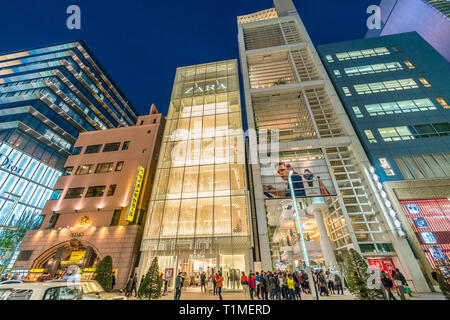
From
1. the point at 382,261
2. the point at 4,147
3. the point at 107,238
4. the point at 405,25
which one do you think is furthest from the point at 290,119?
the point at 4,147

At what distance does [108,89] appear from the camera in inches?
2721

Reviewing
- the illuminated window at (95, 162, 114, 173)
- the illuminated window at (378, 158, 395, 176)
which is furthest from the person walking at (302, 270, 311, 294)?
the illuminated window at (95, 162, 114, 173)

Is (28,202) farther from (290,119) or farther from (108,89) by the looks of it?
(290,119)

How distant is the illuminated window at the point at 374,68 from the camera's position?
2967cm

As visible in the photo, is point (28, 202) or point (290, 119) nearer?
point (290, 119)

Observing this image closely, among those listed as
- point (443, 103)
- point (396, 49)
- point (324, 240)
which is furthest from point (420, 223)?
point (396, 49)

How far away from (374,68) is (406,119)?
34.9 feet

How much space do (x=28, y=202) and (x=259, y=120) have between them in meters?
53.4

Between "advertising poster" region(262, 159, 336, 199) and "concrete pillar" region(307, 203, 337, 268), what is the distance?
4.76 m

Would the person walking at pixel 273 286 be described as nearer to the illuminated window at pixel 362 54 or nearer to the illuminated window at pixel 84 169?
the illuminated window at pixel 84 169

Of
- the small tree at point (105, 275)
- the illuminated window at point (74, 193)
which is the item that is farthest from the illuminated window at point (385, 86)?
the illuminated window at point (74, 193)

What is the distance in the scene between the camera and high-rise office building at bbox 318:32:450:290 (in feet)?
62.8

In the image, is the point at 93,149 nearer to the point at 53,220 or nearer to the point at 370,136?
the point at 53,220

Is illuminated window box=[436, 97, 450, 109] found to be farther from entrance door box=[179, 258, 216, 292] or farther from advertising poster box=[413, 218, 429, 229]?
entrance door box=[179, 258, 216, 292]
